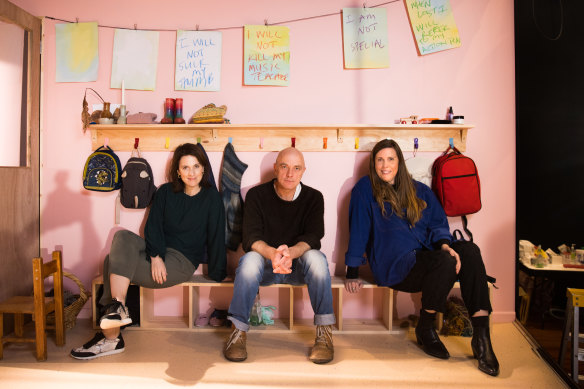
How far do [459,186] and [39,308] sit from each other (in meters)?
2.50

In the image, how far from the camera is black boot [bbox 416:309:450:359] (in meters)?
2.20

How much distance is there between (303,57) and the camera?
2.72m

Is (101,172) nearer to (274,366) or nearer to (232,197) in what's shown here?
(232,197)

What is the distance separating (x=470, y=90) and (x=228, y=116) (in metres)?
1.63

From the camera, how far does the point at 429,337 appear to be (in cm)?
225

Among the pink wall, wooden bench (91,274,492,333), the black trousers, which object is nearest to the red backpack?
the pink wall

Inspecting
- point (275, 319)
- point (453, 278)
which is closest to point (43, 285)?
point (275, 319)

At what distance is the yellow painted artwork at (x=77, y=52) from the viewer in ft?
9.04

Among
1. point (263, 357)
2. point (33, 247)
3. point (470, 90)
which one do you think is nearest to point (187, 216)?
point (263, 357)

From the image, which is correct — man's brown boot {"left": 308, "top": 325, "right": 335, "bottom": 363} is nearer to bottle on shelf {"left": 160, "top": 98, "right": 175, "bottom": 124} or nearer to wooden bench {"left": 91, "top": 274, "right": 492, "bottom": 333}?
wooden bench {"left": 91, "top": 274, "right": 492, "bottom": 333}

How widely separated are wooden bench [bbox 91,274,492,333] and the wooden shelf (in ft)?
2.91

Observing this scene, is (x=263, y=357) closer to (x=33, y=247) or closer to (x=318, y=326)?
(x=318, y=326)

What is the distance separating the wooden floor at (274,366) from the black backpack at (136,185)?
0.82 meters

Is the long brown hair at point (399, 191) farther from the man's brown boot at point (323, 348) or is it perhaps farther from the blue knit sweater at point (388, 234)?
the man's brown boot at point (323, 348)
